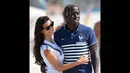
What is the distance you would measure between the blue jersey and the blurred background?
8 centimetres

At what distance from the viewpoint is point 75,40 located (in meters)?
4.02

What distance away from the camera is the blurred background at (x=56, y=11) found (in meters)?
4.02

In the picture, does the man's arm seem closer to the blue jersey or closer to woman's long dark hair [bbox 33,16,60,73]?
the blue jersey

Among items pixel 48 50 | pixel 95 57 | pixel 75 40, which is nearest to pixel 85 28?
pixel 75 40

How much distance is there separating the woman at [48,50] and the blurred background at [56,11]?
0.04 m

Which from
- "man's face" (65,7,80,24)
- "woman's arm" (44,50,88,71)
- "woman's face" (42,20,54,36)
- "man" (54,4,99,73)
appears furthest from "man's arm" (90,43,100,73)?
"woman's face" (42,20,54,36)

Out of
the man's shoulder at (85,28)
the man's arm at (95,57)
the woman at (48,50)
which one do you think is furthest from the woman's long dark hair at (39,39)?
the man's arm at (95,57)

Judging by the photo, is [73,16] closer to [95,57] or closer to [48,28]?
[48,28]

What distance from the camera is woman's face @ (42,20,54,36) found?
13.2 ft
